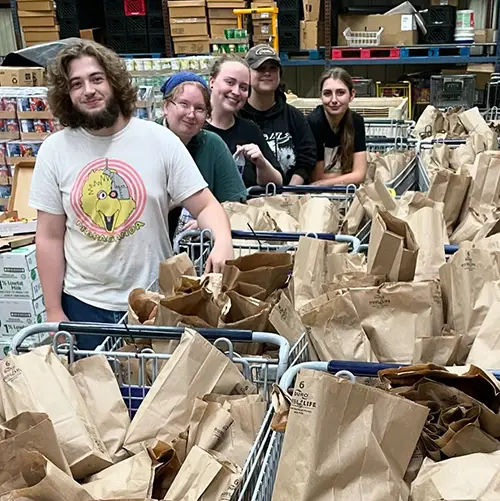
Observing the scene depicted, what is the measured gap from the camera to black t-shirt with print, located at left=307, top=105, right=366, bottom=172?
10.4 ft

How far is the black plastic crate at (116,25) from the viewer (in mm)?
6617

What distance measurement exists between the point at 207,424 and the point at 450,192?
4.57 ft

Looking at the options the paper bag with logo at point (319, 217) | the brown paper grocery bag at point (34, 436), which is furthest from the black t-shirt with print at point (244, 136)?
the brown paper grocery bag at point (34, 436)

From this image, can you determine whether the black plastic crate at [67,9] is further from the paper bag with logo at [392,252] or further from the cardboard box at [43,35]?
the paper bag with logo at [392,252]

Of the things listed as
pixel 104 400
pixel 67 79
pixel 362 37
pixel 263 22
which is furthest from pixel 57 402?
pixel 362 37

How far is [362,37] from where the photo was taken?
620 cm

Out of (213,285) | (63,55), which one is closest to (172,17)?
(63,55)

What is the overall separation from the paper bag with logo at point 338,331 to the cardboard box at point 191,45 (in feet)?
17.9

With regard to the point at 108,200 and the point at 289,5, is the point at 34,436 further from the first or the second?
the point at 289,5

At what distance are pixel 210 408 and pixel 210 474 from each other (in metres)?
0.16

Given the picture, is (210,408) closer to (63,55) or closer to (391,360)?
(391,360)

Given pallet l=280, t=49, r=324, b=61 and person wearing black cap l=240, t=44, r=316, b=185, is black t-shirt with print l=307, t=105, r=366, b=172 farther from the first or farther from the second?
pallet l=280, t=49, r=324, b=61

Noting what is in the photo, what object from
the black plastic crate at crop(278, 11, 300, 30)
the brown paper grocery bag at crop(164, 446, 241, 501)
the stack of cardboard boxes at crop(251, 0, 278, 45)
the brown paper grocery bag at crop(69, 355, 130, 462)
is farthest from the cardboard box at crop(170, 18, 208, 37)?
the brown paper grocery bag at crop(164, 446, 241, 501)

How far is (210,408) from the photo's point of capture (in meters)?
1.10
